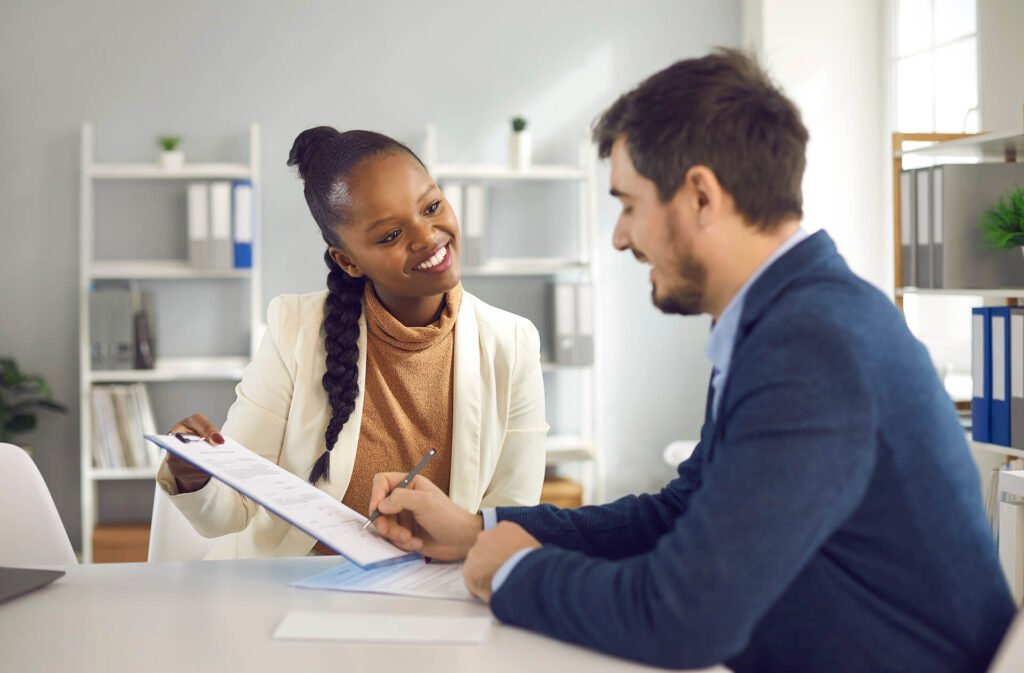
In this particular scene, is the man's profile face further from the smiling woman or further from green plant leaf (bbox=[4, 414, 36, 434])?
green plant leaf (bbox=[4, 414, 36, 434])

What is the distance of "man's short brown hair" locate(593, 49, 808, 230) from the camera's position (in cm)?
97

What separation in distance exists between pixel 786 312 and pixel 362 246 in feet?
3.04

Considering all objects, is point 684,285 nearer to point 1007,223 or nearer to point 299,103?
point 1007,223

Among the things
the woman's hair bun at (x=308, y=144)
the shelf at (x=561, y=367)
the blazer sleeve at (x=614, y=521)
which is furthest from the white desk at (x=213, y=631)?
the shelf at (x=561, y=367)

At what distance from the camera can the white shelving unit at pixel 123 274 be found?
3400 millimetres

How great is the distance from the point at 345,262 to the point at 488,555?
0.82 m

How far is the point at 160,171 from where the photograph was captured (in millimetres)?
3420

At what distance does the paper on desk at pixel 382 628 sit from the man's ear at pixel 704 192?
0.49m

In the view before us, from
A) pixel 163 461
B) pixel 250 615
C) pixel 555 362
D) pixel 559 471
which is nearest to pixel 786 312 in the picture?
pixel 250 615

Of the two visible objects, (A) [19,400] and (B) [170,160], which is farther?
(A) [19,400]

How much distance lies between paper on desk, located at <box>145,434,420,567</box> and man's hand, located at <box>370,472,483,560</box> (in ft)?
0.05

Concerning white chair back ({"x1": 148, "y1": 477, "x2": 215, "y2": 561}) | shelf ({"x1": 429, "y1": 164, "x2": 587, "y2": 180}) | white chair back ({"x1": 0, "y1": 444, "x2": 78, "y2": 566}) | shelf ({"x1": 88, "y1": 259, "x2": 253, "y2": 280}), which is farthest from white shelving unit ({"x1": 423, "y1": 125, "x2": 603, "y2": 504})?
white chair back ({"x1": 0, "y1": 444, "x2": 78, "y2": 566})

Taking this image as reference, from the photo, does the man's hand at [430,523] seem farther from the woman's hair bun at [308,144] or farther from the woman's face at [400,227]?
the woman's hair bun at [308,144]

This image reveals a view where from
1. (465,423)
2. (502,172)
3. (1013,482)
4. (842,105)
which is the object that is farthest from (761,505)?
(842,105)
